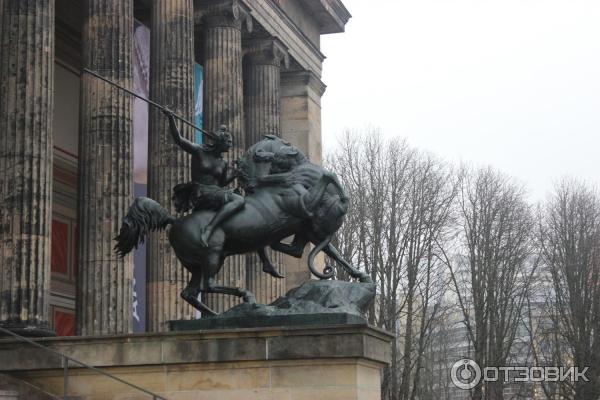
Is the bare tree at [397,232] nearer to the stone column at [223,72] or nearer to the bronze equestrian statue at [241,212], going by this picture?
the stone column at [223,72]

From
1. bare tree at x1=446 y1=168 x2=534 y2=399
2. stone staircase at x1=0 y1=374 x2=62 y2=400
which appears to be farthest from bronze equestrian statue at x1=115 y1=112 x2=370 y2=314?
bare tree at x1=446 y1=168 x2=534 y2=399

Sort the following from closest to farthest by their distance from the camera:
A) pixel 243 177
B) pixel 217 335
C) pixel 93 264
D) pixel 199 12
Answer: pixel 217 335 → pixel 243 177 → pixel 93 264 → pixel 199 12

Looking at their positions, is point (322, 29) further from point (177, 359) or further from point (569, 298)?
point (177, 359)

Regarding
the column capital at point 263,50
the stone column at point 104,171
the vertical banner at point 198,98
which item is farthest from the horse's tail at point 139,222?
the column capital at point 263,50

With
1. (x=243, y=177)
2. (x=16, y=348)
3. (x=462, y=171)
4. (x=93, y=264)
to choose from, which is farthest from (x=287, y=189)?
(x=462, y=171)

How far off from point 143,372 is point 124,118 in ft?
32.0

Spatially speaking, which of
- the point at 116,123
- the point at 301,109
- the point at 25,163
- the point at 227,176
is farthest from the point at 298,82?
the point at 227,176

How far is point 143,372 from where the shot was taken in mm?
15492

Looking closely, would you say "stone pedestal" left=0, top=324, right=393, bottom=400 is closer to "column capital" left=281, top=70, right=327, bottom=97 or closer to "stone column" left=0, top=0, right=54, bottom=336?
"stone column" left=0, top=0, right=54, bottom=336

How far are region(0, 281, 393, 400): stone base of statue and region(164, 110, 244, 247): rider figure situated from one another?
145 cm

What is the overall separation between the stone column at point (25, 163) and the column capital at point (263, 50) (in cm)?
1390

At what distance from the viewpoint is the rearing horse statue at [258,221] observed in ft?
51.4

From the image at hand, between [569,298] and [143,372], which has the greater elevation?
[569,298]

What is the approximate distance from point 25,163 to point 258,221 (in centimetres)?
735
